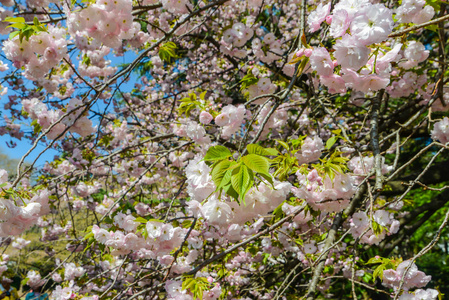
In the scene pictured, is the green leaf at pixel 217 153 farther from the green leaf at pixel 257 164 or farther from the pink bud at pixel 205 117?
the pink bud at pixel 205 117

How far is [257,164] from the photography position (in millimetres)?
834

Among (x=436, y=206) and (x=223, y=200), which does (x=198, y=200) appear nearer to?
(x=223, y=200)

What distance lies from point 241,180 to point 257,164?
2.8 inches

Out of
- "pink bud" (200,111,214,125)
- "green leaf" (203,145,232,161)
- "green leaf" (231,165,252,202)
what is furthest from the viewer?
"pink bud" (200,111,214,125)

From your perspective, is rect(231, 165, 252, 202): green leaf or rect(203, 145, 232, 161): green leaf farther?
rect(203, 145, 232, 161): green leaf

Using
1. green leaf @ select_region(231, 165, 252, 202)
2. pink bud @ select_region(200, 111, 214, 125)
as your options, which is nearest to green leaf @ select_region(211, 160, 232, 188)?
green leaf @ select_region(231, 165, 252, 202)

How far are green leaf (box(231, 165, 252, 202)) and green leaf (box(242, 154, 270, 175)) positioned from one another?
0.02m

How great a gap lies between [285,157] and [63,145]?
370 centimetres

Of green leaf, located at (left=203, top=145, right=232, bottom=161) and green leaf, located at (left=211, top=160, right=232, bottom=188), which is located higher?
green leaf, located at (left=203, top=145, right=232, bottom=161)

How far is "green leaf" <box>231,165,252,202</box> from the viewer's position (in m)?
0.78

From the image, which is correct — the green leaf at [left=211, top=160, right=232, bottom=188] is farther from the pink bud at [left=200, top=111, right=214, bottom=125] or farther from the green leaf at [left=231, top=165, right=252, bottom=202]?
the pink bud at [left=200, top=111, right=214, bottom=125]

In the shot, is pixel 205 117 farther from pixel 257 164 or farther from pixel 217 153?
pixel 257 164

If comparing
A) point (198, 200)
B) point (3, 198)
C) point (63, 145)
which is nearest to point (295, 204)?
point (198, 200)

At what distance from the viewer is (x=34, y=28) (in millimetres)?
1305
